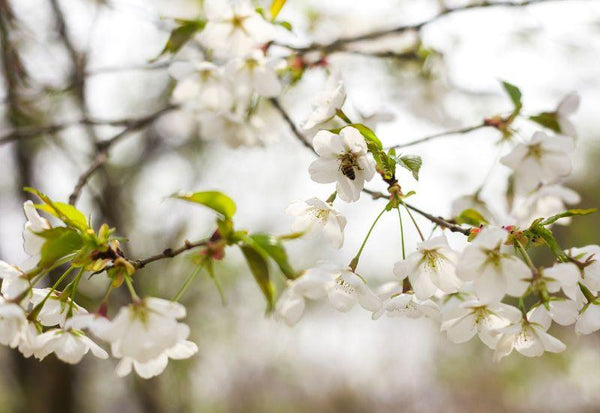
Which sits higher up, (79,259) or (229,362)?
(79,259)

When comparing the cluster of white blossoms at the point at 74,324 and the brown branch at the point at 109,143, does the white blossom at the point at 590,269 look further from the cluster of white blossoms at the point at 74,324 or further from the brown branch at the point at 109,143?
the brown branch at the point at 109,143

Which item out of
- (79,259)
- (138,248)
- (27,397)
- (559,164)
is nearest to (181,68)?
(79,259)

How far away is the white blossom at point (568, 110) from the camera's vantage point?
133 cm

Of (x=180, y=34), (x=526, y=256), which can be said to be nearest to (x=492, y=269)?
(x=526, y=256)

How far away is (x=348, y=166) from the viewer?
0.94 m

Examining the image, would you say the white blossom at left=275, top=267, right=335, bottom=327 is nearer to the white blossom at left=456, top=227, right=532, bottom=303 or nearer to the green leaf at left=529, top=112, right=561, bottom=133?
the white blossom at left=456, top=227, right=532, bottom=303

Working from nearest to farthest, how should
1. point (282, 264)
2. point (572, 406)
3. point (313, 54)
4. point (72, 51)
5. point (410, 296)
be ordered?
point (282, 264)
point (410, 296)
point (313, 54)
point (72, 51)
point (572, 406)

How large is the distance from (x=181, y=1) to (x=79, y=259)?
226 centimetres

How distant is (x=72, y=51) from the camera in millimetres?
2512

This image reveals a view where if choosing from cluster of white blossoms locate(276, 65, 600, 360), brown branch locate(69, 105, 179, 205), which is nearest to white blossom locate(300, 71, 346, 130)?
cluster of white blossoms locate(276, 65, 600, 360)

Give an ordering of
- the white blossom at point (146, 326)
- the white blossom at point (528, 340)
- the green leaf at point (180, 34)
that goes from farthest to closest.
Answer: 1. the green leaf at point (180, 34)
2. the white blossom at point (528, 340)
3. the white blossom at point (146, 326)

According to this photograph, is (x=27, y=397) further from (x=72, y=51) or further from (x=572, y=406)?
(x=572, y=406)

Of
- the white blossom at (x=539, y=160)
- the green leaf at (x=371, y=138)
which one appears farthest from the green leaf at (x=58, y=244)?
Result: the white blossom at (x=539, y=160)

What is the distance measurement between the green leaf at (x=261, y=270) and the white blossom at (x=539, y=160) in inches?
26.3
